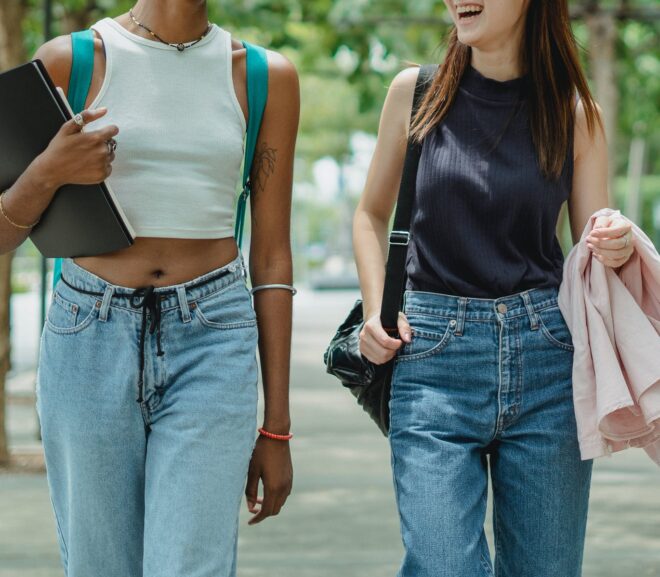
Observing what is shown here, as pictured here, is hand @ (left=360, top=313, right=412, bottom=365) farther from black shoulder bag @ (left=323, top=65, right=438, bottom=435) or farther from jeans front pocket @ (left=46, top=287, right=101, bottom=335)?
jeans front pocket @ (left=46, top=287, right=101, bottom=335)

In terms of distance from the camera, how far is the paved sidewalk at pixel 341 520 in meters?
5.57

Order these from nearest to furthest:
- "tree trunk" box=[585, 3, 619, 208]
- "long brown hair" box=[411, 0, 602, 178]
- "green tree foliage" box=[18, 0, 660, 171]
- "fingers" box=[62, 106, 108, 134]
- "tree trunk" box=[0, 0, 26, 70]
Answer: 1. "fingers" box=[62, 106, 108, 134]
2. "long brown hair" box=[411, 0, 602, 178]
3. "tree trunk" box=[0, 0, 26, 70]
4. "green tree foliage" box=[18, 0, 660, 171]
5. "tree trunk" box=[585, 3, 619, 208]

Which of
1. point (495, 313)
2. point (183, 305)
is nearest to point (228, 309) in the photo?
point (183, 305)

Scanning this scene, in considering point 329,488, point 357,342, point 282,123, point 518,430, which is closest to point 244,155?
point 282,123

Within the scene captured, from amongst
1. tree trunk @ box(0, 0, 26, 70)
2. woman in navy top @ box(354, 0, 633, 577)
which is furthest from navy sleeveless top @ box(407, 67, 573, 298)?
tree trunk @ box(0, 0, 26, 70)

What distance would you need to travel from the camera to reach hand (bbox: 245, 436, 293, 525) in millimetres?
2803

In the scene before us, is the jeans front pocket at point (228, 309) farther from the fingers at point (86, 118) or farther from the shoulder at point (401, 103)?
the shoulder at point (401, 103)

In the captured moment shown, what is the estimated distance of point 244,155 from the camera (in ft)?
9.32

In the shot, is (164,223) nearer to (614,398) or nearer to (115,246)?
(115,246)

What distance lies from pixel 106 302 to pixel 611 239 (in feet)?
3.47

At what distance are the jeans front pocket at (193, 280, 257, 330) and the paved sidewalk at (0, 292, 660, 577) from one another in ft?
9.54

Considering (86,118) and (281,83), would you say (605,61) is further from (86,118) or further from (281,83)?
(86,118)

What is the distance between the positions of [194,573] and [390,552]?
3337 millimetres

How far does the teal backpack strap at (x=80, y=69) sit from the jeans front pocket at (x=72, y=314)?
0.39 m
